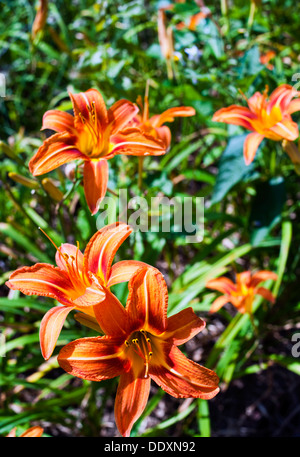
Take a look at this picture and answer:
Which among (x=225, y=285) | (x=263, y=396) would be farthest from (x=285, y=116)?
(x=263, y=396)

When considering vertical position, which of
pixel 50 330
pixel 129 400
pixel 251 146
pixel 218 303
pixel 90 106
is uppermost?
pixel 90 106

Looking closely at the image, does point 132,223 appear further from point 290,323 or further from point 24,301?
point 290,323

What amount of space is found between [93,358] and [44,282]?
0.20 meters

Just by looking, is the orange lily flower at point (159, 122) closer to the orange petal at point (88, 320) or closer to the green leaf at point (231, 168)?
the green leaf at point (231, 168)

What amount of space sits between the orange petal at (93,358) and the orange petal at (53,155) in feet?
1.38

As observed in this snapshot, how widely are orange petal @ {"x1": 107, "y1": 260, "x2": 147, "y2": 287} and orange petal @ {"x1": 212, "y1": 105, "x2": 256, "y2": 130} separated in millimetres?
537

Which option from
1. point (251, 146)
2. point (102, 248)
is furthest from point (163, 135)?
point (102, 248)

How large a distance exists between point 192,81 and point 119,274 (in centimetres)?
108

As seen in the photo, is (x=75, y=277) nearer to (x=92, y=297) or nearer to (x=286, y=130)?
(x=92, y=297)

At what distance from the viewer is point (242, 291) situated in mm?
1379

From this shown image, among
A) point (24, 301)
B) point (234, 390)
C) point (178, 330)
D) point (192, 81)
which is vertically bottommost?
point (234, 390)

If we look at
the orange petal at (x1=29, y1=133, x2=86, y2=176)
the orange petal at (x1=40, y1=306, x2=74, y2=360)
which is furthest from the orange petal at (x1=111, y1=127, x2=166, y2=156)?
the orange petal at (x1=40, y1=306, x2=74, y2=360)

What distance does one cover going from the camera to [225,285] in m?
1.36

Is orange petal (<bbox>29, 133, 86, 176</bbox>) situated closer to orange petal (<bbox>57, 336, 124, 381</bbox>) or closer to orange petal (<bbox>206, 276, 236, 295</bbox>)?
orange petal (<bbox>57, 336, 124, 381</bbox>)
